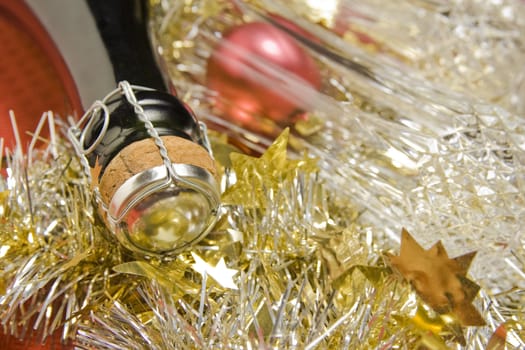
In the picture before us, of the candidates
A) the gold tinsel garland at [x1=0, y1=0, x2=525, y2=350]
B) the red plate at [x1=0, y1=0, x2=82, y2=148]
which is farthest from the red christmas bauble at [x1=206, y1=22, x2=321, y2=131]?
the red plate at [x1=0, y1=0, x2=82, y2=148]

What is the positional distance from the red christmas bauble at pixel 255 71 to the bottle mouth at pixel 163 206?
226mm

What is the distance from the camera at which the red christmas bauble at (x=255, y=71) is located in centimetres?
53

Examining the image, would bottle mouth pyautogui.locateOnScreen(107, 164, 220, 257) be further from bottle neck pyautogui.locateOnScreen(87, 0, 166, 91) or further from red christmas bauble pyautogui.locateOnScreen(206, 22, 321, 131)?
red christmas bauble pyautogui.locateOnScreen(206, 22, 321, 131)

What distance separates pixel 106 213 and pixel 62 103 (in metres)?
0.21

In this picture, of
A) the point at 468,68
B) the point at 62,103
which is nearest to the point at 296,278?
the point at 62,103

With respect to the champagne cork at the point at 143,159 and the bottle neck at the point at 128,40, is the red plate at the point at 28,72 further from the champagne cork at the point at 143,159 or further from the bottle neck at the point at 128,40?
the champagne cork at the point at 143,159

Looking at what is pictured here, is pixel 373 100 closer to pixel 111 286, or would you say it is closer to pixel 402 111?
pixel 402 111

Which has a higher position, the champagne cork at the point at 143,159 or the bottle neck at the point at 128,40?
the bottle neck at the point at 128,40

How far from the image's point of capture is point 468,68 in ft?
2.34

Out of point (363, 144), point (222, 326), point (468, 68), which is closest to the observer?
point (222, 326)

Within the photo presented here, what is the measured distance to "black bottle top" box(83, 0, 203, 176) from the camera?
324 millimetres

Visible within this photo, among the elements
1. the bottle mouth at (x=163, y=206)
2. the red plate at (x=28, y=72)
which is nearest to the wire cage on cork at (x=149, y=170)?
the bottle mouth at (x=163, y=206)

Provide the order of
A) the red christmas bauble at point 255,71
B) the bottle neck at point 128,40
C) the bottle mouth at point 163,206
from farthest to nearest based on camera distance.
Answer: the red christmas bauble at point 255,71 < the bottle neck at point 128,40 < the bottle mouth at point 163,206

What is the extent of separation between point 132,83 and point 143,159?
105mm
